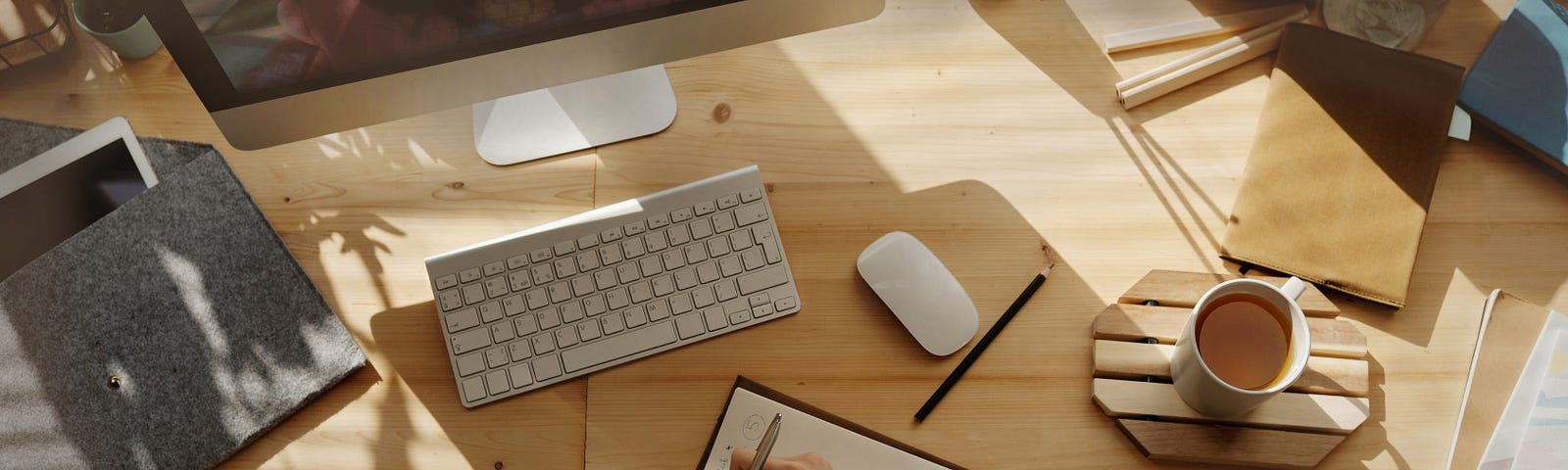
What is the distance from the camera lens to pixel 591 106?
79cm

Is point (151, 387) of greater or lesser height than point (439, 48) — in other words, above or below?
below

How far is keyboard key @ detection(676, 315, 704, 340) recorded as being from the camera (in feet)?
2.32

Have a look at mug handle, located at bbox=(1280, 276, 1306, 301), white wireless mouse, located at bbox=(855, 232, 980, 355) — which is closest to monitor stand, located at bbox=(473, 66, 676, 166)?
white wireless mouse, located at bbox=(855, 232, 980, 355)

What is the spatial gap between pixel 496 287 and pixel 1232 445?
1.85ft

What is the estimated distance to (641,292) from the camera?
715 mm

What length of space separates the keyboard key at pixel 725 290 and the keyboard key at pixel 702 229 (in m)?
0.04

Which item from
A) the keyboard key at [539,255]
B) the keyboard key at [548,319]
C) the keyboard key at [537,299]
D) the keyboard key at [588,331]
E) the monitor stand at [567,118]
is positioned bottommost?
the keyboard key at [588,331]

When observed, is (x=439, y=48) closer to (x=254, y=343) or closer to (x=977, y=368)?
(x=254, y=343)

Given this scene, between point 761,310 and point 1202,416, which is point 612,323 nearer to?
point 761,310

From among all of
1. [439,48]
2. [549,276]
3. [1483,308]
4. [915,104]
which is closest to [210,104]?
[439,48]

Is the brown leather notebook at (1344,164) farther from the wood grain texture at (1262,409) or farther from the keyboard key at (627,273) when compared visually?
the keyboard key at (627,273)

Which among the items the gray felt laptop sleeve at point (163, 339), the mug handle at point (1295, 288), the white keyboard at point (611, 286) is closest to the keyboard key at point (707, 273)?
the white keyboard at point (611, 286)

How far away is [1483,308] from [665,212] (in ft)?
2.13

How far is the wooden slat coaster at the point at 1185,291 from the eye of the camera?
0.71 m
